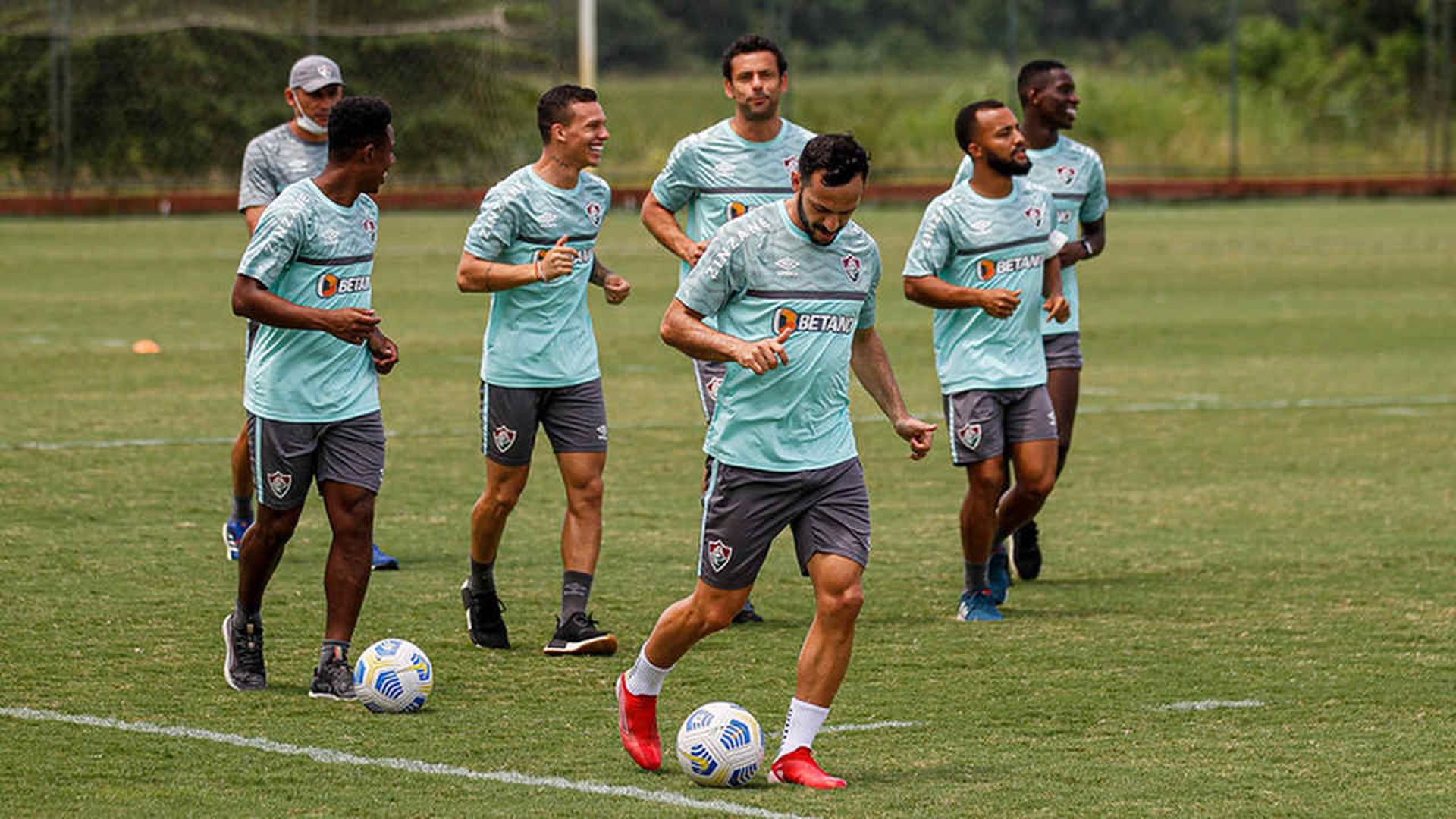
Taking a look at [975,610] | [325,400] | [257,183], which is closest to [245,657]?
[325,400]

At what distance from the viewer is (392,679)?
7.66 meters

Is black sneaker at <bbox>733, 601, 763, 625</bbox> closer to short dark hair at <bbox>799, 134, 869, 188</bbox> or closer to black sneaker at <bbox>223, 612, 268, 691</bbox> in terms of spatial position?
Result: black sneaker at <bbox>223, 612, 268, 691</bbox>

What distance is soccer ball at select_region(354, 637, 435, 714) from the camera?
25.1 feet

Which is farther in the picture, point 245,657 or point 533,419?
point 533,419

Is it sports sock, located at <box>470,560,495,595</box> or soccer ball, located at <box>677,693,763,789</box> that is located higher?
soccer ball, located at <box>677,693,763,789</box>

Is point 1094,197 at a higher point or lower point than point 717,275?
lower

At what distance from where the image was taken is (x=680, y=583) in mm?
10367

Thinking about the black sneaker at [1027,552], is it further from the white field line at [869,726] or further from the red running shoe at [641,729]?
the red running shoe at [641,729]

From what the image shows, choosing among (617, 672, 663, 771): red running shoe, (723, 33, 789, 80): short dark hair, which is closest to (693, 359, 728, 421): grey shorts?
(723, 33, 789, 80): short dark hair

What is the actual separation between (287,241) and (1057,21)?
A: 43055 mm

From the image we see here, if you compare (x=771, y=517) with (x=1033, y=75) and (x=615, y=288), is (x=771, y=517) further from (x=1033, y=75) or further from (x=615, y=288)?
(x=1033, y=75)

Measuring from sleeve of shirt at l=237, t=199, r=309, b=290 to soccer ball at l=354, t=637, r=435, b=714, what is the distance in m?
1.33

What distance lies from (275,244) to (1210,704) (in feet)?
11.7

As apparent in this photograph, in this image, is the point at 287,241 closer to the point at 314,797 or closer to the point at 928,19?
the point at 314,797
